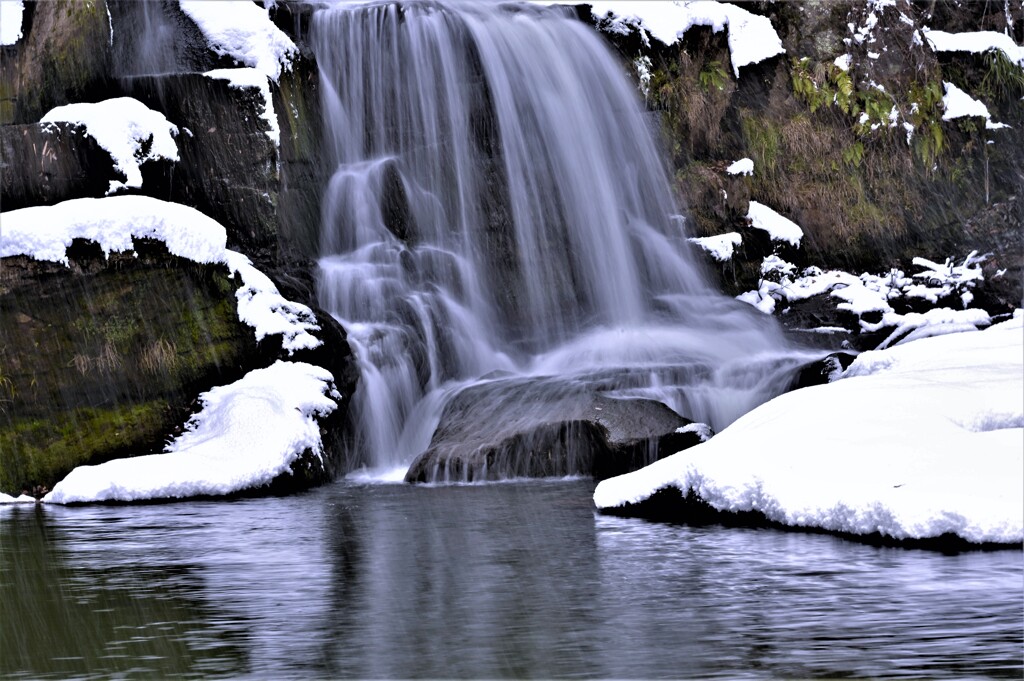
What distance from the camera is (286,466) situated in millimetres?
9789

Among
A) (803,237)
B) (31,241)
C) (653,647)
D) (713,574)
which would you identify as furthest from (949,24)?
(653,647)

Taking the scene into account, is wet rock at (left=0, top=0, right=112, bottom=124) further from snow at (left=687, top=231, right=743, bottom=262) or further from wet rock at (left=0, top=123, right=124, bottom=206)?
snow at (left=687, top=231, right=743, bottom=262)

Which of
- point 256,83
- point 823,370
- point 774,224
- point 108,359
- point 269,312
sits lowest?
point 823,370

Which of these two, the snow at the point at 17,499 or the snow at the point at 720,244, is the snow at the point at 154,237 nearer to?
the snow at the point at 17,499

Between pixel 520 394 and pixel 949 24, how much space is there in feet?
32.3

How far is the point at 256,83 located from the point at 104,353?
12.9ft

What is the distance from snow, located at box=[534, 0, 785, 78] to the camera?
51.4 ft

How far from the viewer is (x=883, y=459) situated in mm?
5977

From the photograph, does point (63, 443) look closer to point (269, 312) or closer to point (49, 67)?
point (269, 312)

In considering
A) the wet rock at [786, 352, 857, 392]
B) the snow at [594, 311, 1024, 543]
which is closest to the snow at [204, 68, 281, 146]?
the wet rock at [786, 352, 857, 392]

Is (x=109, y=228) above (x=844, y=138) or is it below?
below

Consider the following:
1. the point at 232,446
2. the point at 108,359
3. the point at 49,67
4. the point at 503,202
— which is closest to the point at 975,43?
the point at 503,202

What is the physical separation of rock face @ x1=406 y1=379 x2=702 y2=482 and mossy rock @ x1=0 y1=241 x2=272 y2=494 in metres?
2.06

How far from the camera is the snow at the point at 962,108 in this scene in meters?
16.1
